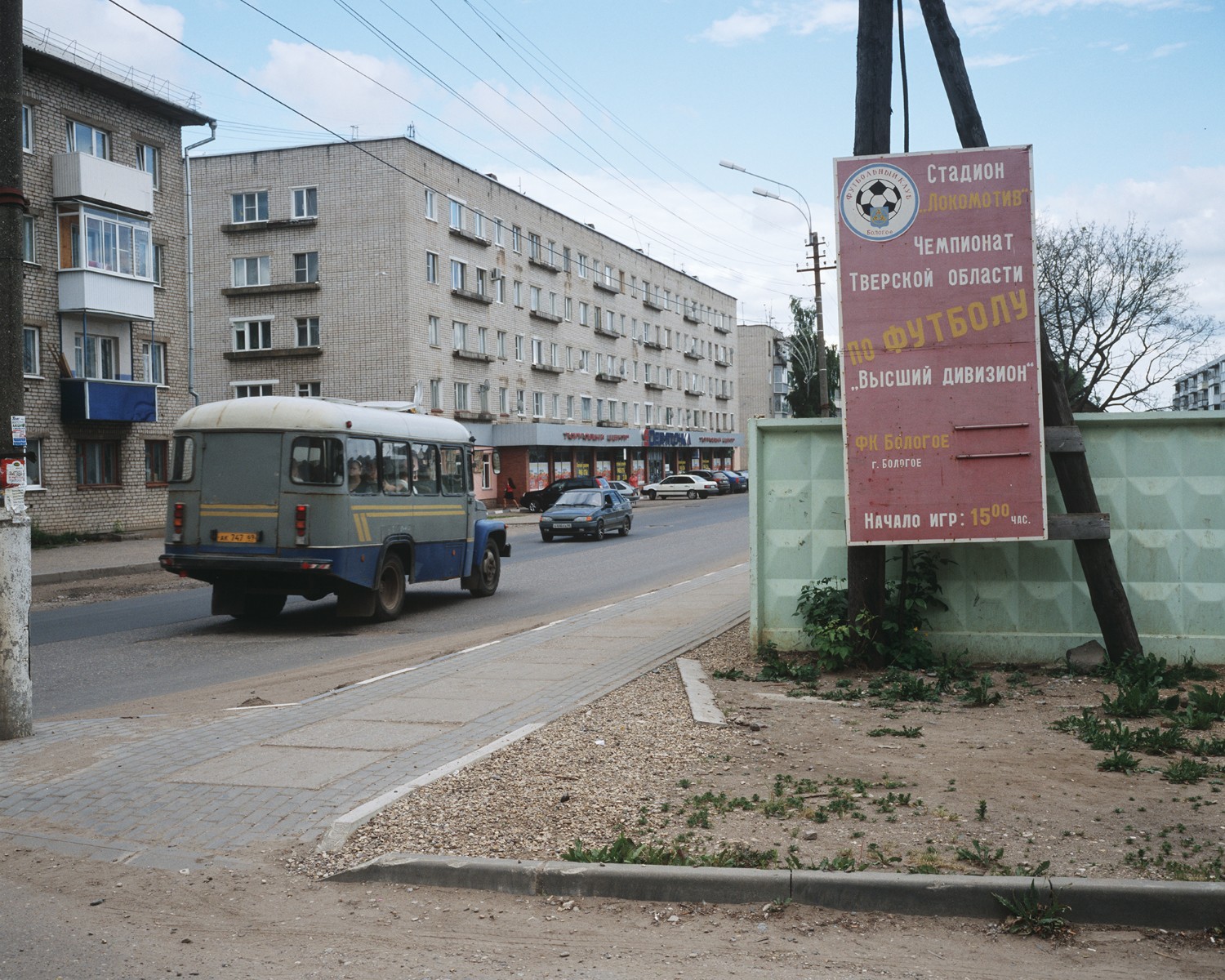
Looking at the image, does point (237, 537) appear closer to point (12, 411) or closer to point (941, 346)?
point (12, 411)

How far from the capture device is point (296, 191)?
4872 centimetres

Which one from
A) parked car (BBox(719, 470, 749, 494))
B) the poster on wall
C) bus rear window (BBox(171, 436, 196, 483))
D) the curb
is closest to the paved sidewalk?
the curb

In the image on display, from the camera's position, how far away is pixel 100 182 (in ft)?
106

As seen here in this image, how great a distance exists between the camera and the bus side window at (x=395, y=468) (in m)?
15.3

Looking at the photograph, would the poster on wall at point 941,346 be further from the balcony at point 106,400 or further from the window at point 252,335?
the window at point 252,335

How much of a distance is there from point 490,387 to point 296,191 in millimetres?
12900

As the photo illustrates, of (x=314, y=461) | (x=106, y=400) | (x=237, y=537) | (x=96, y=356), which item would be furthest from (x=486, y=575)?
(x=96, y=356)

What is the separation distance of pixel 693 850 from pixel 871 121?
22.8 feet

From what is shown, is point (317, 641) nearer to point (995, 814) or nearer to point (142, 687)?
point (142, 687)

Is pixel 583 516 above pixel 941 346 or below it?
below

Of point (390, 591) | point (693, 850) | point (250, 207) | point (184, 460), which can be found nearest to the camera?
point (693, 850)

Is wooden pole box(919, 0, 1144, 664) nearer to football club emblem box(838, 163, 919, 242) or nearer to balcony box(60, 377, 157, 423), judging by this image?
football club emblem box(838, 163, 919, 242)

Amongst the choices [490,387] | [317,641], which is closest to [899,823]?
[317,641]

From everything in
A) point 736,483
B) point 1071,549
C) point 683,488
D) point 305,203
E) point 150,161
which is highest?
point 305,203
